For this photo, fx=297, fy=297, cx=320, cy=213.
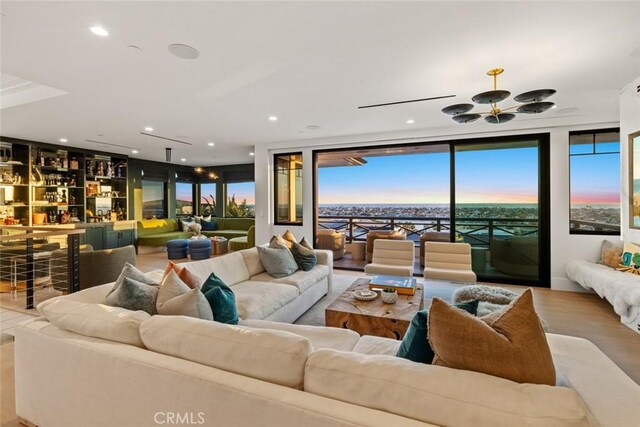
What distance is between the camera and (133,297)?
1.85 m

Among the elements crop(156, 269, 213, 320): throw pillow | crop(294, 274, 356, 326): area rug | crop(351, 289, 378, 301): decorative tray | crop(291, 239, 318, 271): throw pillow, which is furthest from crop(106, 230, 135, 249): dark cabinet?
crop(351, 289, 378, 301): decorative tray

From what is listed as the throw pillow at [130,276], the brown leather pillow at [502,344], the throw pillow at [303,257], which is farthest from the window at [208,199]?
the brown leather pillow at [502,344]

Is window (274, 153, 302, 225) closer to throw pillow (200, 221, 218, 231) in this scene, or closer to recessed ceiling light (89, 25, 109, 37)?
throw pillow (200, 221, 218, 231)

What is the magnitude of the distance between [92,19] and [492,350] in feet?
10.1

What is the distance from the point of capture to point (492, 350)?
1.03 m

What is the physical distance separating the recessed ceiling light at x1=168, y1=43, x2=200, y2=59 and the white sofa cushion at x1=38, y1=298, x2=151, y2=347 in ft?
6.74

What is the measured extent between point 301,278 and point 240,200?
7037 mm

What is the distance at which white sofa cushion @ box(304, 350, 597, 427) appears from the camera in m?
0.87

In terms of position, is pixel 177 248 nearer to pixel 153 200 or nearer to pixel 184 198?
pixel 153 200

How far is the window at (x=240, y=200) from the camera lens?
9.95 m

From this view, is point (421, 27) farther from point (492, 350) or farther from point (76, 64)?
point (76, 64)

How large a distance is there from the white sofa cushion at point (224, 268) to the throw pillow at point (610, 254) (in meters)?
4.90

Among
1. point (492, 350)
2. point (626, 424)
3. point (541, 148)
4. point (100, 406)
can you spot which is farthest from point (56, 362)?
point (541, 148)

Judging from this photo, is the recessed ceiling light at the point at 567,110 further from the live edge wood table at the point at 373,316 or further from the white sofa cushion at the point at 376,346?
the white sofa cushion at the point at 376,346
